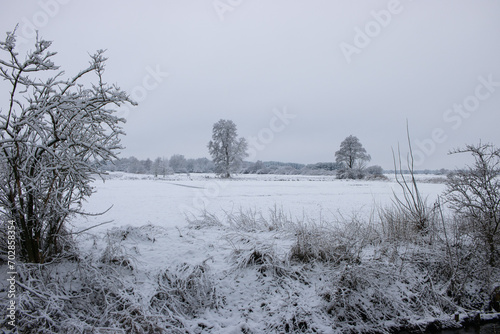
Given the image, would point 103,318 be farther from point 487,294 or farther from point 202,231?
point 487,294

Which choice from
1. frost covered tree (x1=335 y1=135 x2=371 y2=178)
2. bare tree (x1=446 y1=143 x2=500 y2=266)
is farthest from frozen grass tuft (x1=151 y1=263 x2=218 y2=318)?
frost covered tree (x1=335 y1=135 x2=371 y2=178)

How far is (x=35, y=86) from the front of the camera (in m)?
3.35

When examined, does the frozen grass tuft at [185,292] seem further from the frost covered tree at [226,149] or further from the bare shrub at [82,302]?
the frost covered tree at [226,149]

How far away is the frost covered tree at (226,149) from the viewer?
40.5 m

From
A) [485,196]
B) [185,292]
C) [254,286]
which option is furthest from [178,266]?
[485,196]

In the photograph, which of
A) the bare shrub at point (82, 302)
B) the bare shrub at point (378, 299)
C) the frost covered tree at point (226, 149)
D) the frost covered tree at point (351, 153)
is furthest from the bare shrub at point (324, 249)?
the frost covered tree at point (351, 153)

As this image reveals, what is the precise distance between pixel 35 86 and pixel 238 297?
149 inches

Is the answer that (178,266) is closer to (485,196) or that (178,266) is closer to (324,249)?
(324,249)

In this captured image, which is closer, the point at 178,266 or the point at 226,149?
the point at 178,266

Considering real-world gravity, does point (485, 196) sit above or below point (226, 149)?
below

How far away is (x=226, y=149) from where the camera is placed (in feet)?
134

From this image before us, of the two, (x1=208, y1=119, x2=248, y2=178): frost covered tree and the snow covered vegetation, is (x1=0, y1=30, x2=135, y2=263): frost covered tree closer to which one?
the snow covered vegetation

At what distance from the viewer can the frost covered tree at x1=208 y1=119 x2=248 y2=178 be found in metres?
40.5

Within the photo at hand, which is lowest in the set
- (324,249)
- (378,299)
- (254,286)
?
(378,299)
